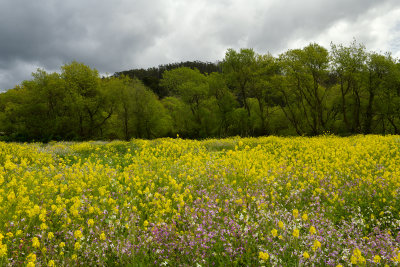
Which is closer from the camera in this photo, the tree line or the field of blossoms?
the field of blossoms

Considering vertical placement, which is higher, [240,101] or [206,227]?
[240,101]

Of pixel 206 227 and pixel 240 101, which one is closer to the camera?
pixel 206 227

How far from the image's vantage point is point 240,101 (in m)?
40.1

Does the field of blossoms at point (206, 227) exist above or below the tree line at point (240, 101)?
below

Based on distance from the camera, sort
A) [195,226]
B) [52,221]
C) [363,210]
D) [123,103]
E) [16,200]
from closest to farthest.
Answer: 1. [195,226]
2. [52,221]
3. [16,200]
4. [363,210]
5. [123,103]

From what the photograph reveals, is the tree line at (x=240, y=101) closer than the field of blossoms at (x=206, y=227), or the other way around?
the field of blossoms at (x=206, y=227)

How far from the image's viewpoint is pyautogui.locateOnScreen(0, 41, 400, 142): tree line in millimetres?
29938

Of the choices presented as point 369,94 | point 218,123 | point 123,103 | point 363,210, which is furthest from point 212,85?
point 363,210

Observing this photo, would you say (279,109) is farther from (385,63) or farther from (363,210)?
(363,210)

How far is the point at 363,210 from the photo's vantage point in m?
5.07

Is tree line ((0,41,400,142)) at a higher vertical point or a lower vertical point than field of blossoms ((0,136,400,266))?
higher

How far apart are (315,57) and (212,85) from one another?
52.2 feet

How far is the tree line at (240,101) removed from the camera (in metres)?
29.9

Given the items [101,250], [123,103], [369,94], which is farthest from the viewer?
[123,103]
